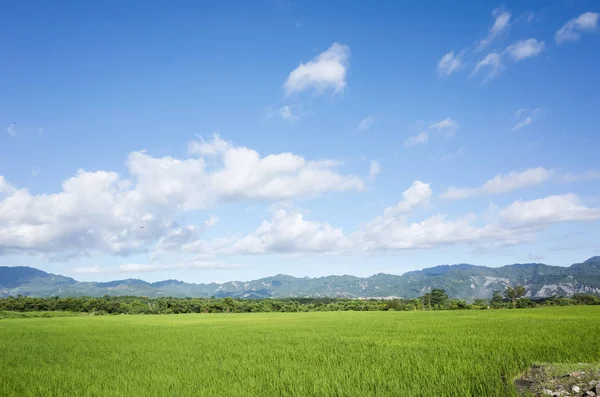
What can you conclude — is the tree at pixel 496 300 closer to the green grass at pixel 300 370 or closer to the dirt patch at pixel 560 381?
the green grass at pixel 300 370

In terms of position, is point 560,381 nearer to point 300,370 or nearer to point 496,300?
point 300,370

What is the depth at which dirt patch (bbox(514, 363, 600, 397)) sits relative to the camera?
23.7 ft

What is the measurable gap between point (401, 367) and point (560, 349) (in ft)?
19.3

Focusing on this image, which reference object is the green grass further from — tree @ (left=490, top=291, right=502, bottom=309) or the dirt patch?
tree @ (left=490, top=291, right=502, bottom=309)

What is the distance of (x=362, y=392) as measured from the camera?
26.9ft

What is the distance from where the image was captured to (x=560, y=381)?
7926 mm

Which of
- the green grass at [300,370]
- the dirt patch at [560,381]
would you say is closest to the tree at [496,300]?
the green grass at [300,370]

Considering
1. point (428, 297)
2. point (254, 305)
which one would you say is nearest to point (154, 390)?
point (254, 305)

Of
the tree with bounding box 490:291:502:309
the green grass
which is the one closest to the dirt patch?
the green grass

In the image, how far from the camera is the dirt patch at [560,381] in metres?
7.21

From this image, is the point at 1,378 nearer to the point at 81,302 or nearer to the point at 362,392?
the point at 362,392

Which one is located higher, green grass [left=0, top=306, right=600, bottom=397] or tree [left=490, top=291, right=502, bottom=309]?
green grass [left=0, top=306, right=600, bottom=397]

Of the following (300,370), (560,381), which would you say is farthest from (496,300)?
(560,381)

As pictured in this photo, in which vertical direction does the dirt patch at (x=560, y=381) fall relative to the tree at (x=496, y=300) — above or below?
above
